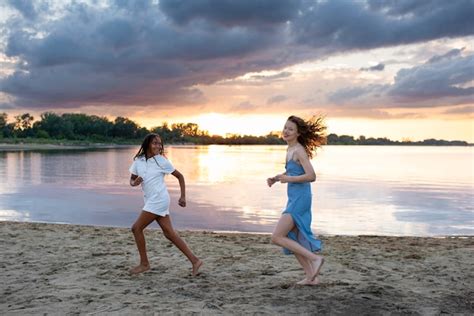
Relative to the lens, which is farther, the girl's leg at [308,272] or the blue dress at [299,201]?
the girl's leg at [308,272]

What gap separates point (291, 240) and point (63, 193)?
1665cm

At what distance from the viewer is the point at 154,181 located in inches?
248

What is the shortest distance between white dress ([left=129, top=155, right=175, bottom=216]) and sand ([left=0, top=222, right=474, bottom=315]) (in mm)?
921

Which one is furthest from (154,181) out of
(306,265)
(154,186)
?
(306,265)

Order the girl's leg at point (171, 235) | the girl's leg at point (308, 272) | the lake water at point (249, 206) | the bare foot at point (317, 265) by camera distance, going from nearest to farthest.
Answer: the bare foot at point (317, 265) → the girl's leg at point (308, 272) → the girl's leg at point (171, 235) → the lake water at point (249, 206)

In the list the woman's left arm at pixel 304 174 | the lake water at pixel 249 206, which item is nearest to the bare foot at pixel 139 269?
the woman's left arm at pixel 304 174

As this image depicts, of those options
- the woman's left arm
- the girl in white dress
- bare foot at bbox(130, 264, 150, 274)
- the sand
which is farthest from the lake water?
the woman's left arm

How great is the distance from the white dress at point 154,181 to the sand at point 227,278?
3.02 ft

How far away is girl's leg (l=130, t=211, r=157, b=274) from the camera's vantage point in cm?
629

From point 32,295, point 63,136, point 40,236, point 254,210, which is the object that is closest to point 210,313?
point 32,295

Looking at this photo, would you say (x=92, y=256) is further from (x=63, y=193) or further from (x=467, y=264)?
(x=63, y=193)

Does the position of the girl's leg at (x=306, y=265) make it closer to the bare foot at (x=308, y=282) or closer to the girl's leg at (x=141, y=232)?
the bare foot at (x=308, y=282)

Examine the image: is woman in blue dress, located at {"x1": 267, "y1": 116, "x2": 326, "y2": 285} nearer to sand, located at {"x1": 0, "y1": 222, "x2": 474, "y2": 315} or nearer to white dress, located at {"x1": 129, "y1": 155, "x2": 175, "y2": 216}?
sand, located at {"x1": 0, "y1": 222, "x2": 474, "y2": 315}

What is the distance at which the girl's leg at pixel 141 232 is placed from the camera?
6.29 m
